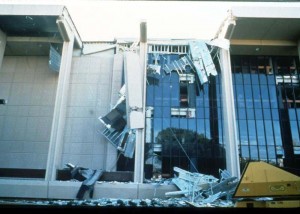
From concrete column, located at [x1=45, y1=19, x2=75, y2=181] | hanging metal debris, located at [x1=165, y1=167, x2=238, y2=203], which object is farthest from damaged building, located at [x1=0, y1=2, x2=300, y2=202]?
hanging metal debris, located at [x1=165, y1=167, x2=238, y2=203]

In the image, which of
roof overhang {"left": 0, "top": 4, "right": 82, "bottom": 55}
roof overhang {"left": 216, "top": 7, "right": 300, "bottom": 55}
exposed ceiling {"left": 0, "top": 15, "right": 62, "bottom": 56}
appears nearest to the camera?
roof overhang {"left": 216, "top": 7, "right": 300, "bottom": 55}

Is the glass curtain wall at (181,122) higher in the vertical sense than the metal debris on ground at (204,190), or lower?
higher

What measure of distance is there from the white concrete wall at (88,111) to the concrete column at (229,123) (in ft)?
26.8

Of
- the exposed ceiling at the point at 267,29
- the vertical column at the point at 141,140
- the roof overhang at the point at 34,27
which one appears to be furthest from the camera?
the roof overhang at the point at 34,27

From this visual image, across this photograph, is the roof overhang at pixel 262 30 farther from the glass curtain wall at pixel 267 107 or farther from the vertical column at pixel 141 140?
the vertical column at pixel 141 140

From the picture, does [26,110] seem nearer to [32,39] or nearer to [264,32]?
[32,39]

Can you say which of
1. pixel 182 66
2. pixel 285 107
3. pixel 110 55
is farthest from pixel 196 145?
pixel 110 55

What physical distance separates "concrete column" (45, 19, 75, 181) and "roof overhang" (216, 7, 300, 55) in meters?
11.7

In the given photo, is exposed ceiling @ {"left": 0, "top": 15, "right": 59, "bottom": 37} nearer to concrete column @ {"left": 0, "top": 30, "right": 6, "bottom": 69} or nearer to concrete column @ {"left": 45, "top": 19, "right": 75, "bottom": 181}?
concrete column @ {"left": 0, "top": 30, "right": 6, "bottom": 69}

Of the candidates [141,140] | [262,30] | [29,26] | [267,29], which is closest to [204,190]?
[141,140]

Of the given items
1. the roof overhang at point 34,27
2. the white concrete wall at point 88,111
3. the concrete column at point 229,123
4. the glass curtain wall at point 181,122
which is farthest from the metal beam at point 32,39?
the concrete column at point 229,123

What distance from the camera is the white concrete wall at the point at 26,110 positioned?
19.6 metres

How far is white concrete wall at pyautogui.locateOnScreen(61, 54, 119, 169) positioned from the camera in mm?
19062

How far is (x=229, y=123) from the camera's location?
17312 mm
